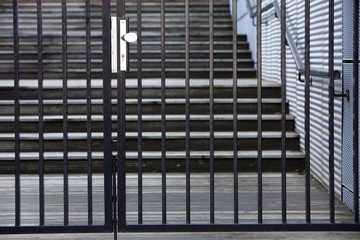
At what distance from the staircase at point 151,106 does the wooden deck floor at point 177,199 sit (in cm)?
14

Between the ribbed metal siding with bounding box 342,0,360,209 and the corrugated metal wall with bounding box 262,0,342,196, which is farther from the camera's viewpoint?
the corrugated metal wall with bounding box 262,0,342,196

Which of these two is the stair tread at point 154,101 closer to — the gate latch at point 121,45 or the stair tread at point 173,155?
the stair tread at point 173,155

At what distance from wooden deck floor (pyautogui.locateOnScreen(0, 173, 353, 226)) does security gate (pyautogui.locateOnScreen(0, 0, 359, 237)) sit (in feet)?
0.03

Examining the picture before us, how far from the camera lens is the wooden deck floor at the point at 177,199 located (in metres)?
3.32

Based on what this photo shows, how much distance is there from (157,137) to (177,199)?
0.98 m

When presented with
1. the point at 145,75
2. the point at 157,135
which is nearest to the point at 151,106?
the point at 157,135

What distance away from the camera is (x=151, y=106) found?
5.01 meters

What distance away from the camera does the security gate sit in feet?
9.27

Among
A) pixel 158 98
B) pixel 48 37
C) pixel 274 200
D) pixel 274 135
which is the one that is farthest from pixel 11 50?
pixel 274 200

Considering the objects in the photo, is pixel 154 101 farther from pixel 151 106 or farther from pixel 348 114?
pixel 348 114

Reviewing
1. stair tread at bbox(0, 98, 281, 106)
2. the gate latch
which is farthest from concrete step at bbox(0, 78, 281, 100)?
the gate latch

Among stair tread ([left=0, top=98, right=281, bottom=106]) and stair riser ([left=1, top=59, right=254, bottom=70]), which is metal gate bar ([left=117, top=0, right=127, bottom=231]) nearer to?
stair tread ([left=0, top=98, right=281, bottom=106])

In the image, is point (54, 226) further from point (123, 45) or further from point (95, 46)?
point (95, 46)

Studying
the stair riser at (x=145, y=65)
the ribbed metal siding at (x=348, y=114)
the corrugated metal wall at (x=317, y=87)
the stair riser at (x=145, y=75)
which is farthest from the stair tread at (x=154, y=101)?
the ribbed metal siding at (x=348, y=114)
